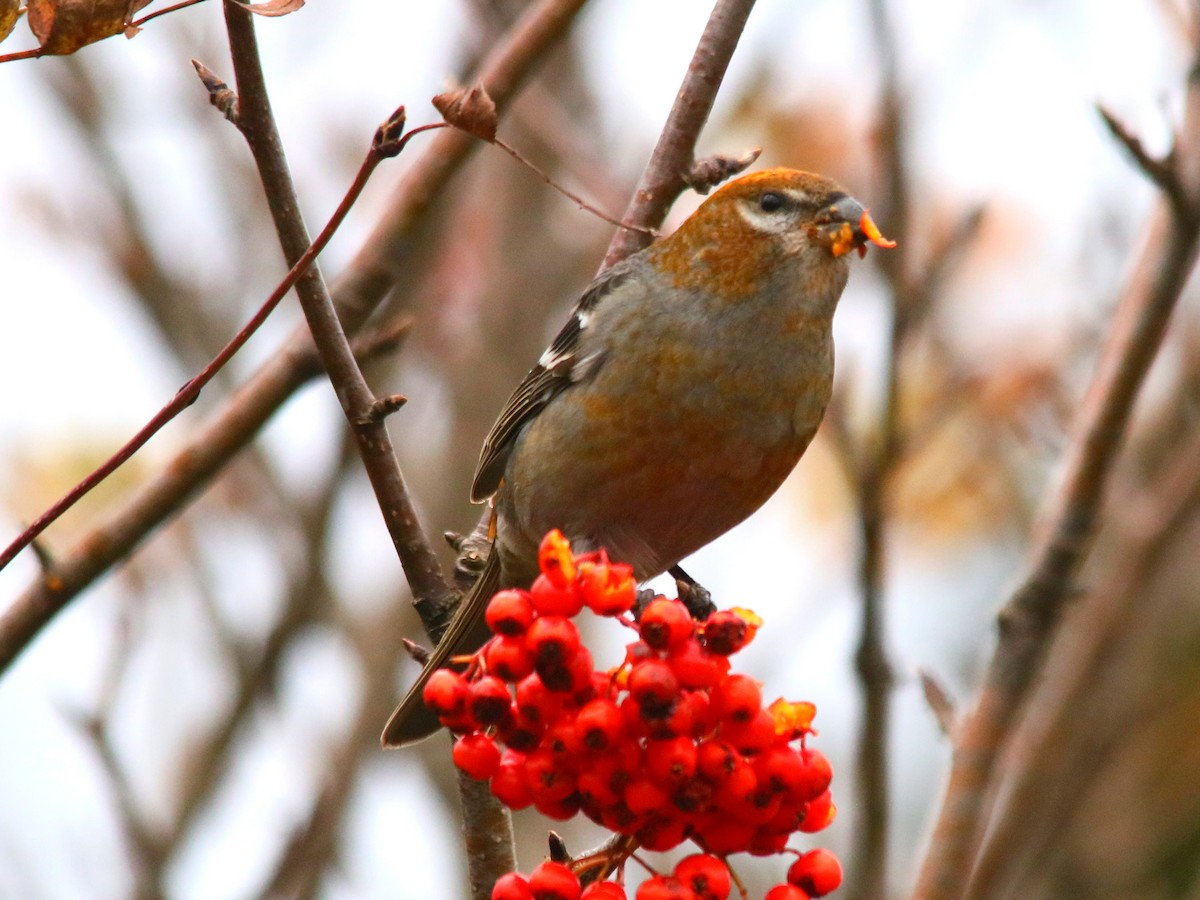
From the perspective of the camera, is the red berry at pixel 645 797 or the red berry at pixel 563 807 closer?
the red berry at pixel 645 797

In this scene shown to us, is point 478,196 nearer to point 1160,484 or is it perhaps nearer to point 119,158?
point 119,158

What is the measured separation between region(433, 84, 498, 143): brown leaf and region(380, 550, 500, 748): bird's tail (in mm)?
1173

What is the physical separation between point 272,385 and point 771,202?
Answer: 59.5 inches

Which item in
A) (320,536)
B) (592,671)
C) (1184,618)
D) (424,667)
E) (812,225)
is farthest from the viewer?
(1184,618)

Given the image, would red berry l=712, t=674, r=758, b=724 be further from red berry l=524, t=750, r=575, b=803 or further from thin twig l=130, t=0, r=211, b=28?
thin twig l=130, t=0, r=211, b=28

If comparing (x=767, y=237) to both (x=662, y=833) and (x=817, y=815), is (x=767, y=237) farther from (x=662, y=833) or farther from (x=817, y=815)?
(x=662, y=833)

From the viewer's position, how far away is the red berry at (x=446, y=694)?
2418 mm

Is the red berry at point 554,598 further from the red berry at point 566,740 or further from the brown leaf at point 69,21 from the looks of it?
the brown leaf at point 69,21

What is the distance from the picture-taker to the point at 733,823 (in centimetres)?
240

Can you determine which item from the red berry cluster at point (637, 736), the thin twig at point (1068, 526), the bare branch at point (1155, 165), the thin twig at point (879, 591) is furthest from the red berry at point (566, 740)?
the bare branch at point (1155, 165)

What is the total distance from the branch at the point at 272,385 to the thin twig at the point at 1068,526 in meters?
1.74

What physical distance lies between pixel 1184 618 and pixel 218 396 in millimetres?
4812

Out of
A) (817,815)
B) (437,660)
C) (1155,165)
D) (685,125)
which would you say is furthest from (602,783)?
(1155,165)

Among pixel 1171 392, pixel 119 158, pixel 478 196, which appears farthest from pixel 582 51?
pixel 1171 392
